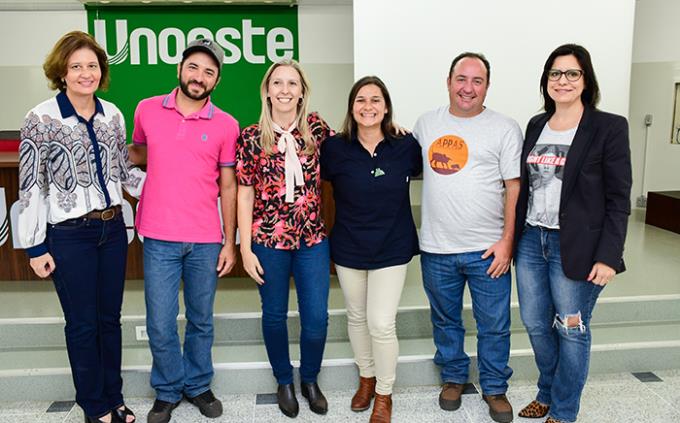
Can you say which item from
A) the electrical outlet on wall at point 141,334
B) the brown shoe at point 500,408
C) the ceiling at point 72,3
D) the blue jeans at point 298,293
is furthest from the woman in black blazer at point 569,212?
the ceiling at point 72,3

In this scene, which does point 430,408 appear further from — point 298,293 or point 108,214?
point 108,214

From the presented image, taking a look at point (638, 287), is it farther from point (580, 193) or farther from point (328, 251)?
point (328, 251)

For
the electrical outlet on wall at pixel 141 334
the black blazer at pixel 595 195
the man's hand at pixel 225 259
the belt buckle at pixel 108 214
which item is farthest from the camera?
the electrical outlet on wall at pixel 141 334

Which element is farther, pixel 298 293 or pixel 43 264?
pixel 298 293

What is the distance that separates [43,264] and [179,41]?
509 cm

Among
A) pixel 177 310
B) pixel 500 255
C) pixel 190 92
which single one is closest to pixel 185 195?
pixel 190 92

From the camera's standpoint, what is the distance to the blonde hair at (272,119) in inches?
89.0

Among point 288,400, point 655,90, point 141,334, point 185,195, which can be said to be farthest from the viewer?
point 655,90

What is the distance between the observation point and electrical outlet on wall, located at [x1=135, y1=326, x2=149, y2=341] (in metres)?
3.06

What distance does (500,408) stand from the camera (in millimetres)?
2518

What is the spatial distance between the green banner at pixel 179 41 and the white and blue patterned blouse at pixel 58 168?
15.4 ft

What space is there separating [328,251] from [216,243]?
0.47m

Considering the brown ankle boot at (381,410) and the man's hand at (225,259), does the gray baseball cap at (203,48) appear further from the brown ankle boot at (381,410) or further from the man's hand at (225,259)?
the brown ankle boot at (381,410)

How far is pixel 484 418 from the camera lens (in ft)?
8.37
